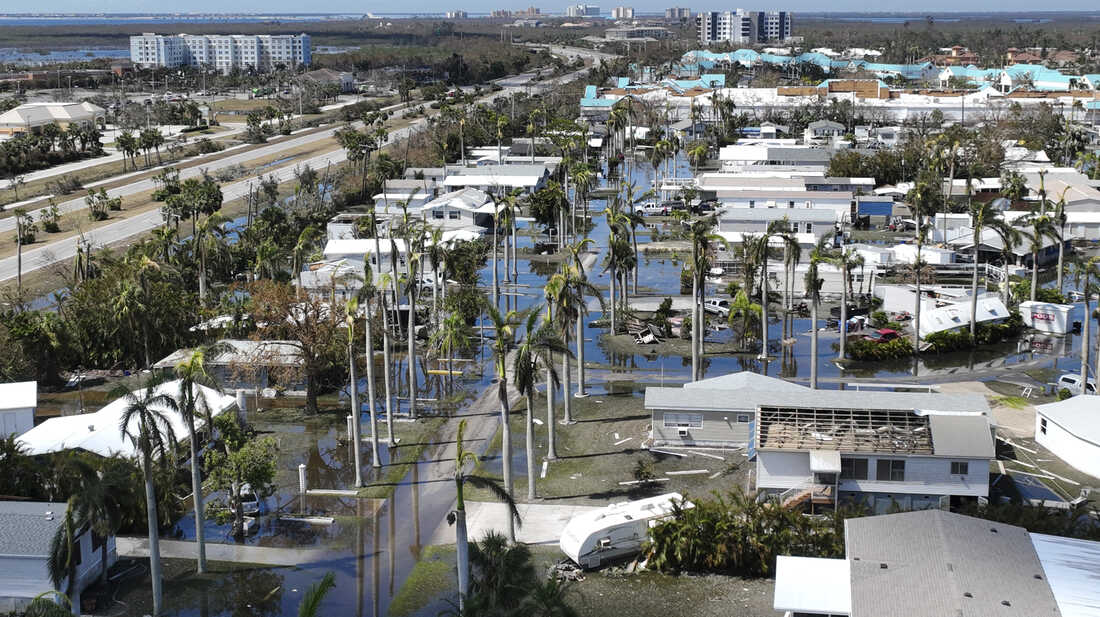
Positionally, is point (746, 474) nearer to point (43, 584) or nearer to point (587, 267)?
point (43, 584)

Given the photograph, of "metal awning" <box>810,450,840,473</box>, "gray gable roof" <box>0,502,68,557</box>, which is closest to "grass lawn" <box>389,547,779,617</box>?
"metal awning" <box>810,450,840,473</box>

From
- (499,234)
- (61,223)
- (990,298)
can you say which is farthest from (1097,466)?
(61,223)

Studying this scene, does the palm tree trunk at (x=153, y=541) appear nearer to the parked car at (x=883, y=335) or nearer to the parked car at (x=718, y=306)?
the parked car at (x=718, y=306)

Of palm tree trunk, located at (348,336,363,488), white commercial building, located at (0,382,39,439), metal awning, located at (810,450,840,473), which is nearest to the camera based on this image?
metal awning, located at (810,450,840,473)

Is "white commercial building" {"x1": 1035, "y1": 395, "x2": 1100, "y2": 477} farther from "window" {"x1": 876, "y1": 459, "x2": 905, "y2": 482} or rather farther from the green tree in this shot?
the green tree

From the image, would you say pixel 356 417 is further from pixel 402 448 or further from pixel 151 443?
pixel 151 443

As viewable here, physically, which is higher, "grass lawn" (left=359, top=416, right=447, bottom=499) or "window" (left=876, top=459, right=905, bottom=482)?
"window" (left=876, top=459, right=905, bottom=482)
